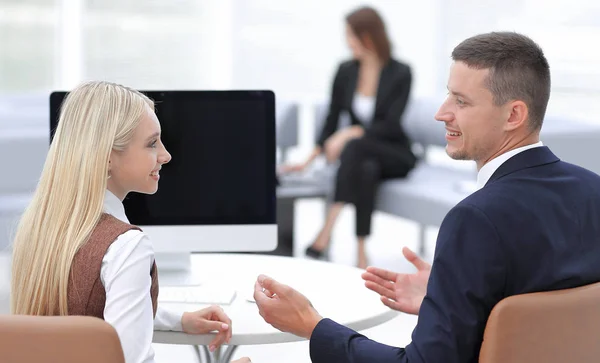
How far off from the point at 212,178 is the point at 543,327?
130cm

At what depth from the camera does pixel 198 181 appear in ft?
8.34

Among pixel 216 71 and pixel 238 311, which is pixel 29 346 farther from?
pixel 216 71

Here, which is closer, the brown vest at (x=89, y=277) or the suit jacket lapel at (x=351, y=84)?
the brown vest at (x=89, y=277)

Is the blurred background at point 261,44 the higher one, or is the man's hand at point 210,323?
the blurred background at point 261,44

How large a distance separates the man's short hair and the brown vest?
29.7 inches

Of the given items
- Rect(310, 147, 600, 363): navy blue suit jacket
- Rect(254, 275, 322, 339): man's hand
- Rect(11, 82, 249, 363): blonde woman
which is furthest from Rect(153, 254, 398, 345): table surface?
Rect(310, 147, 600, 363): navy blue suit jacket

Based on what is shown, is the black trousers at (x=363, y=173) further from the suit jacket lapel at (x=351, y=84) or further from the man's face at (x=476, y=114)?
the man's face at (x=476, y=114)

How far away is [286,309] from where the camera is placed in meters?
1.82

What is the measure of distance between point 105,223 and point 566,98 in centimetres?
535

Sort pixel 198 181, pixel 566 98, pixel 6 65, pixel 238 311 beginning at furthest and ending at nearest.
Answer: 1. pixel 6 65
2. pixel 566 98
3. pixel 198 181
4. pixel 238 311

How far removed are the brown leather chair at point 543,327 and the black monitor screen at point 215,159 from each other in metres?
1.17

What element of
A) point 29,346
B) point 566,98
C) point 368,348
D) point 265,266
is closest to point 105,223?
point 29,346

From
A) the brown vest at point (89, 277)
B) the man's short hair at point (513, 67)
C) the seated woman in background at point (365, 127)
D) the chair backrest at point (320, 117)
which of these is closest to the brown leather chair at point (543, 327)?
the man's short hair at point (513, 67)

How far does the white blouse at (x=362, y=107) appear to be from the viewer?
568 cm
